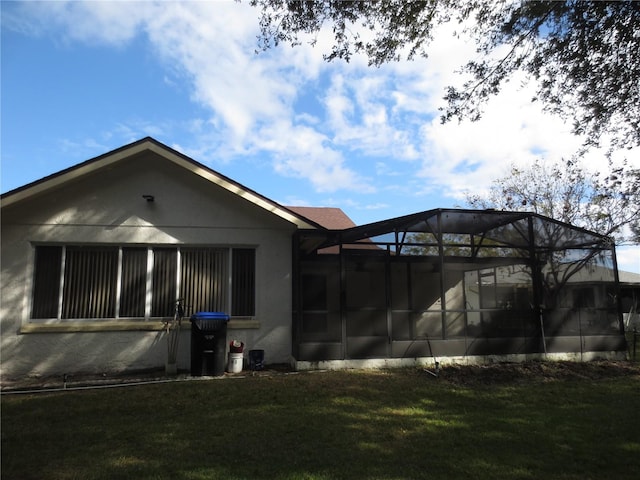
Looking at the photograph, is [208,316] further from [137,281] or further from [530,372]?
[530,372]

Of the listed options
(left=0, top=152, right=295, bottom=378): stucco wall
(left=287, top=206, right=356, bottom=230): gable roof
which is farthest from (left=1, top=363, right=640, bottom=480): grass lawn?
(left=287, top=206, right=356, bottom=230): gable roof

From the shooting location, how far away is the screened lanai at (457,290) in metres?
9.89

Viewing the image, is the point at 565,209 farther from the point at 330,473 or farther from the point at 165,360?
the point at 330,473

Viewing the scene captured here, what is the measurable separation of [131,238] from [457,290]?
25.3 feet

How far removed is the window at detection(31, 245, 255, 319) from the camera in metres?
9.55

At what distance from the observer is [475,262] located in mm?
10789

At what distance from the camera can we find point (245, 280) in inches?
412

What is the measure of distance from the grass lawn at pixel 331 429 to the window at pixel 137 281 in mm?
2271

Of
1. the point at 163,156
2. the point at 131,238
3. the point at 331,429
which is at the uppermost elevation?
the point at 163,156

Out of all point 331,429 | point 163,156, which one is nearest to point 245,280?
point 163,156

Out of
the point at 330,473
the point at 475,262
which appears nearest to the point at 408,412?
the point at 330,473

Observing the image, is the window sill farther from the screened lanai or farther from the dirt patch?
the dirt patch

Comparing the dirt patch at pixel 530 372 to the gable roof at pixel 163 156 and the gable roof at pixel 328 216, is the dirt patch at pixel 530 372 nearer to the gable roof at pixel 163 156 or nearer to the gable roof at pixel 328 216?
the gable roof at pixel 163 156

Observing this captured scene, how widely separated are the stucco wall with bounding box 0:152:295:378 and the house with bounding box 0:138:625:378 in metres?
0.03
